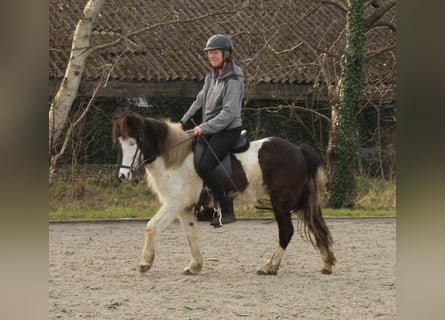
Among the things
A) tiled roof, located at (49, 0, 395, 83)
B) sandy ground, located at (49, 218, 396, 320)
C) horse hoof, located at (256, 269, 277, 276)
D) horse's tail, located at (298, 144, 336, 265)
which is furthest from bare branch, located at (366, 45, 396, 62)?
horse hoof, located at (256, 269, 277, 276)

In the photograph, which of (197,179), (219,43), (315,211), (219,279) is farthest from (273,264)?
(219,43)

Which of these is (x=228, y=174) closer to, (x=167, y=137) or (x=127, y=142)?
(x=167, y=137)

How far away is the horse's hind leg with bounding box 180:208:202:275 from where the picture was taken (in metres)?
6.46

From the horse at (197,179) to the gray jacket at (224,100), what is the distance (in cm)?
29

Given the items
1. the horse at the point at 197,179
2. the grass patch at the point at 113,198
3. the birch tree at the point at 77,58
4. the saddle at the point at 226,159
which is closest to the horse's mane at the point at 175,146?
the horse at the point at 197,179

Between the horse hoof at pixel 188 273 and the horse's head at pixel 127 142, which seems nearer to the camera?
the horse's head at pixel 127 142

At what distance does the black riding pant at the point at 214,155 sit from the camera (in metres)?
6.24

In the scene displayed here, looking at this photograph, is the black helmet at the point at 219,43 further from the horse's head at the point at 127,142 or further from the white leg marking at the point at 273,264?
the white leg marking at the point at 273,264

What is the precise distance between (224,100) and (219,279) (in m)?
1.62

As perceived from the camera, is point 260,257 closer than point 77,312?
No
